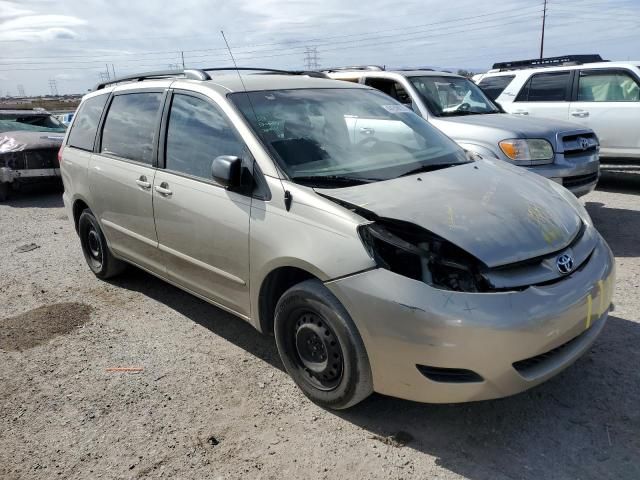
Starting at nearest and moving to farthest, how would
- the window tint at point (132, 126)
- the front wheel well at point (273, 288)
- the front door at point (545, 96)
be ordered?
1. the front wheel well at point (273, 288)
2. the window tint at point (132, 126)
3. the front door at point (545, 96)

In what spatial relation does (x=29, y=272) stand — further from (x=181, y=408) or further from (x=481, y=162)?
(x=481, y=162)

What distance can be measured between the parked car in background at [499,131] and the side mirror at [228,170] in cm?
342

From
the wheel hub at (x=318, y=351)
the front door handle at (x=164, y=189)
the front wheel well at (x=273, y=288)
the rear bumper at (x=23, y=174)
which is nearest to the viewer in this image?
the wheel hub at (x=318, y=351)

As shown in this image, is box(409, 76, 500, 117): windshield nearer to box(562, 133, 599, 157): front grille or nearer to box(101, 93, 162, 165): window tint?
box(562, 133, 599, 157): front grille

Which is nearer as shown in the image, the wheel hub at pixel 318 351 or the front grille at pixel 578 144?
the wheel hub at pixel 318 351

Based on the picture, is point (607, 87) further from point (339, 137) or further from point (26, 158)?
point (26, 158)

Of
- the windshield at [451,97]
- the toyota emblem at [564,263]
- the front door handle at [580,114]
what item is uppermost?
the windshield at [451,97]

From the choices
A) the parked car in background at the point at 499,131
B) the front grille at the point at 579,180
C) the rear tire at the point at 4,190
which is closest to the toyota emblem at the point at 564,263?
the parked car in background at the point at 499,131

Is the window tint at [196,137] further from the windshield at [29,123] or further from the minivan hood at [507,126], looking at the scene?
the windshield at [29,123]

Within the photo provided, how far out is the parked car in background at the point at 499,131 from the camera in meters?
5.89

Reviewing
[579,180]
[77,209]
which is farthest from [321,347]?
[579,180]

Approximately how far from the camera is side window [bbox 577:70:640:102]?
8.18 metres

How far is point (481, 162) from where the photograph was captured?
376 centimetres

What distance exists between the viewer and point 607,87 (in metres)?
8.38
